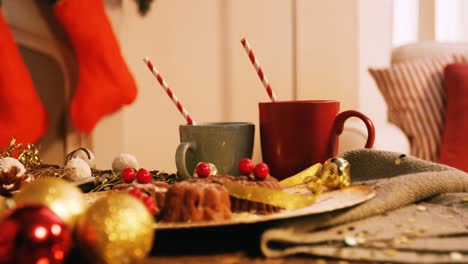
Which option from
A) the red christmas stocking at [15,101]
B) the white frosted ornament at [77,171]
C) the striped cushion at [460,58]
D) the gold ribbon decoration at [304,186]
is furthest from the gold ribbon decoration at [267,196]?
the red christmas stocking at [15,101]

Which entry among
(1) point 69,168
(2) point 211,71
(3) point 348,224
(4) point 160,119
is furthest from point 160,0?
(3) point 348,224

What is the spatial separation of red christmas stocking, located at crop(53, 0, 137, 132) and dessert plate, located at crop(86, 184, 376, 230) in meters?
1.41

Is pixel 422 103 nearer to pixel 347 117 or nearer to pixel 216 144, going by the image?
pixel 347 117

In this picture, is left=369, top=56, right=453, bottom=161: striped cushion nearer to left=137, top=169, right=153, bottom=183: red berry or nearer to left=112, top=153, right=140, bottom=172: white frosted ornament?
left=112, top=153, right=140, bottom=172: white frosted ornament

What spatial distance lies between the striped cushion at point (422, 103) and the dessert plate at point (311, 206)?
1.13m

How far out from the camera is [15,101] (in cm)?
183

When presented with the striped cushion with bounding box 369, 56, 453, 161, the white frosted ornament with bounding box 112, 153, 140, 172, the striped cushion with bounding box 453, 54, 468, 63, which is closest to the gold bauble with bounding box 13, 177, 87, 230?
the white frosted ornament with bounding box 112, 153, 140, 172

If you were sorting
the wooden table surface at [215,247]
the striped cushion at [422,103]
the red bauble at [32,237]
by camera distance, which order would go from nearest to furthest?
the red bauble at [32,237] < the wooden table surface at [215,247] < the striped cushion at [422,103]

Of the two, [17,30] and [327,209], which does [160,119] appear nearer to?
[17,30]

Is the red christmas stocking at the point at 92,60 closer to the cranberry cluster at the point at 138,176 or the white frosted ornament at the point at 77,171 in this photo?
the white frosted ornament at the point at 77,171

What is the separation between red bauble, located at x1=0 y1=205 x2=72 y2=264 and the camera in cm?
33

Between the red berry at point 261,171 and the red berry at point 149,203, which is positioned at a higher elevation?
the red berry at point 261,171

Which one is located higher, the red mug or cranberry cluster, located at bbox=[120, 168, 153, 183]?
the red mug

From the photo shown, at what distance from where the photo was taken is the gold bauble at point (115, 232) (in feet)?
1.20
